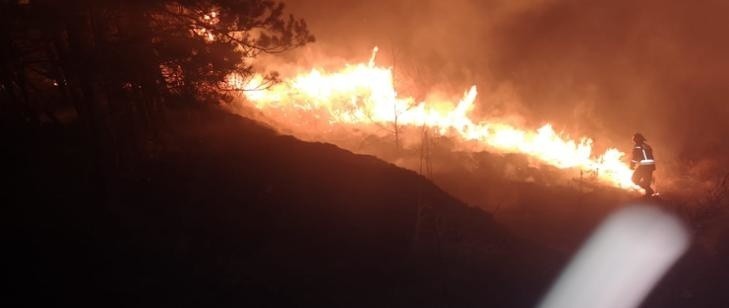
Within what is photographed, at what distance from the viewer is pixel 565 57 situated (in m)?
27.9

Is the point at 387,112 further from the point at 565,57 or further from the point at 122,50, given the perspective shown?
the point at 122,50

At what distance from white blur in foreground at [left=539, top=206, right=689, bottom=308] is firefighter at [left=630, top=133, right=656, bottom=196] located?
0.99 meters

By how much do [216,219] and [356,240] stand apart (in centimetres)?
239

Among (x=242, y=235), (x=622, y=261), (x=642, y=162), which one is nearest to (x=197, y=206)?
(x=242, y=235)

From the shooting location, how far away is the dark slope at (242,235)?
771 centimetres

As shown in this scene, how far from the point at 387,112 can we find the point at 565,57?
11740mm

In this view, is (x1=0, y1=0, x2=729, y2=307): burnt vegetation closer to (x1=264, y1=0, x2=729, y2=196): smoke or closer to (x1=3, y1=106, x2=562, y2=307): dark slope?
(x1=3, y1=106, x2=562, y2=307): dark slope

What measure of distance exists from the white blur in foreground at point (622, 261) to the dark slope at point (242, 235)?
0.49 m

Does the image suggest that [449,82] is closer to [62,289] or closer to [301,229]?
[301,229]

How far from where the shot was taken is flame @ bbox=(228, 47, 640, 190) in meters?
20.2

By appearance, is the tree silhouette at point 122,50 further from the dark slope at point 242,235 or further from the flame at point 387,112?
the flame at point 387,112

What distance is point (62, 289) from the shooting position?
288 inches

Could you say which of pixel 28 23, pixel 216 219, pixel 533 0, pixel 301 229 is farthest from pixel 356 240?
pixel 533 0

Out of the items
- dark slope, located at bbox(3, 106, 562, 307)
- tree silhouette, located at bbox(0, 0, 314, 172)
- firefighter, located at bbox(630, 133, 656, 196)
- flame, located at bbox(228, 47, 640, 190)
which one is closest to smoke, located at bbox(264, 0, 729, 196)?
flame, located at bbox(228, 47, 640, 190)
